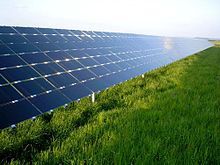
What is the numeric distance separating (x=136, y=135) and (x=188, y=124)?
140cm

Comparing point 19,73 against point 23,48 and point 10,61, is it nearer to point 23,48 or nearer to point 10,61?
point 10,61

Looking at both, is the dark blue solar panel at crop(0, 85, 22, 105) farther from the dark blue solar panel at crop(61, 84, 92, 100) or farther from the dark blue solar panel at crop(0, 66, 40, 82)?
the dark blue solar panel at crop(61, 84, 92, 100)

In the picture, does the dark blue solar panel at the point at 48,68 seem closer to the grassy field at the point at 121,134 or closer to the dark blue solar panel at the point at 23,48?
the dark blue solar panel at the point at 23,48

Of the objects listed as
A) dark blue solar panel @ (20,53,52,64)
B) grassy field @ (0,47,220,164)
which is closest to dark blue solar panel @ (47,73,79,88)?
dark blue solar panel @ (20,53,52,64)

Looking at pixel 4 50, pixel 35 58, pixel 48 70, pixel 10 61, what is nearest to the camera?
pixel 10 61

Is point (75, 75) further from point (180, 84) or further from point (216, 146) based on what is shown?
point (180, 84)

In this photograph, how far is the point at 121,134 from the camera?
5.81 metres

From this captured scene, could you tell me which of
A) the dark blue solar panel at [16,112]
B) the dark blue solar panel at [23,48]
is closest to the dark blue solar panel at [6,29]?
the dark blue solar panel at [23,48]

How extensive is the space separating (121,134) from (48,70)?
2391mm

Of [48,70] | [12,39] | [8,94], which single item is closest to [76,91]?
[48,70]

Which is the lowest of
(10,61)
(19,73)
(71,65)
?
(71,65)

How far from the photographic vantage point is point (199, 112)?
7.58 meters

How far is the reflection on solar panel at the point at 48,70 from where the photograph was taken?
546cm

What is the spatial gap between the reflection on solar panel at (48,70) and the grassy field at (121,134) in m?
0.55
